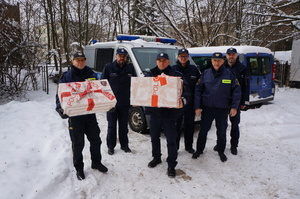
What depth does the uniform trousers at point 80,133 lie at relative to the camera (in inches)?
128

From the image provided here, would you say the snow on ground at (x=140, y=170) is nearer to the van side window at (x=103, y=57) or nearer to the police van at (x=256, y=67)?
the van side window at (x=103, y=57)

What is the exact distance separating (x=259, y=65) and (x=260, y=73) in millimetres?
285

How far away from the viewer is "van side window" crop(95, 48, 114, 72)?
19.8ft

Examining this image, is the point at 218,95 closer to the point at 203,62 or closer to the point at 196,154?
the point at 196,154

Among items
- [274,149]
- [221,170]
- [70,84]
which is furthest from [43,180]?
[274,149]

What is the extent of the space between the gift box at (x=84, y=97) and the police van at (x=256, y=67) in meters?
5.34

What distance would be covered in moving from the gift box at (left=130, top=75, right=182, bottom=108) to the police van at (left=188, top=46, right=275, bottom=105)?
195 inches

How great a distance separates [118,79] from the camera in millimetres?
4129

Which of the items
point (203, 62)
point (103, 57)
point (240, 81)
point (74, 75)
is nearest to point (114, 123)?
point (74, 75)

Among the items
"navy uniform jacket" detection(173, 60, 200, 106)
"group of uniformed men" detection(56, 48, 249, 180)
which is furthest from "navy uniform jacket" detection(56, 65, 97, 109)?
"navy uniform jacket" detection(173, 60, 200, 106)

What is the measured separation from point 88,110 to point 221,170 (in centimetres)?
238

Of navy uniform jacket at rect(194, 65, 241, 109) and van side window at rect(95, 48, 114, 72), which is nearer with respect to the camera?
navy uniform jacket at rect(194, 65, 241, 109)

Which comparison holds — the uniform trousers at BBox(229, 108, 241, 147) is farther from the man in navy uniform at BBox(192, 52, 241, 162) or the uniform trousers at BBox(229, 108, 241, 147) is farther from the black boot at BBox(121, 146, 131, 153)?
the black boot at BBox(121, 146, 131, 153)

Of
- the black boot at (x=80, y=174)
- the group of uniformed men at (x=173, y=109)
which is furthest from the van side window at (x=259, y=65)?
the black boot at (x=80, y=174)
